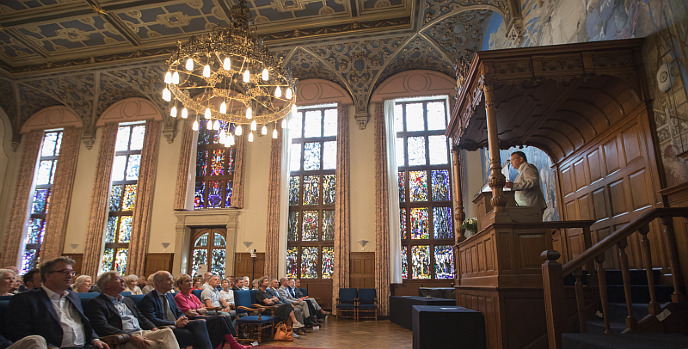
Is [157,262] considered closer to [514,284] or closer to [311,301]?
[311,301]

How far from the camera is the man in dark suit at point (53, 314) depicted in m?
3.12

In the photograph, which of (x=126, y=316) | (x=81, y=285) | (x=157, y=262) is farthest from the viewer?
(x=157, y=262)

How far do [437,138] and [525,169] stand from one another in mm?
8446

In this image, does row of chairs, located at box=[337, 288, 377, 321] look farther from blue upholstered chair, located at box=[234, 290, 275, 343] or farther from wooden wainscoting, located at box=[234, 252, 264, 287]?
blue upholstered chair, located at box=[234, 290, 275, 343]

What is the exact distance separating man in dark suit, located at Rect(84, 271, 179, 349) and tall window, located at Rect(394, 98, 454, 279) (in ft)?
31.6

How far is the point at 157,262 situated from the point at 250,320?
837cm

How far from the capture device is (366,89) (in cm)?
1398

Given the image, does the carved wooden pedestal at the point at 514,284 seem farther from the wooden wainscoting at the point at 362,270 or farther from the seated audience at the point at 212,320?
the wooden wainscoting at the point at 362,270

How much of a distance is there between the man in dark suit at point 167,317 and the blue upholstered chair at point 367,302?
7.46 metres

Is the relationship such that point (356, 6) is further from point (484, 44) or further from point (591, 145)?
point (591, 145)

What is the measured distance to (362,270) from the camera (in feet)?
42.1

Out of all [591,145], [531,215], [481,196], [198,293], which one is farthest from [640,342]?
[198,293]

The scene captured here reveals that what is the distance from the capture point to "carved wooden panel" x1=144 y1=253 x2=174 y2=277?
45.4ft

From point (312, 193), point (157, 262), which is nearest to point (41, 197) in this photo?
point (157, 262)
